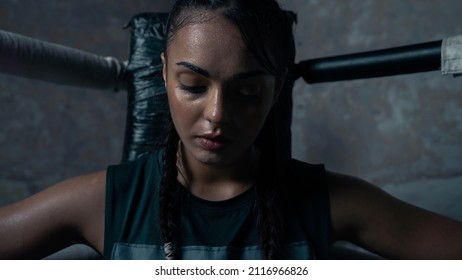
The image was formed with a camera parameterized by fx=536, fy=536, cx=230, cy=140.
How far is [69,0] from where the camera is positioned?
5.08 feet

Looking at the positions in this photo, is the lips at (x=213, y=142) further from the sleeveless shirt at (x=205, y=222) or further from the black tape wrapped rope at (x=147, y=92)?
the black tape wrapped rope at (x=147, y=92)

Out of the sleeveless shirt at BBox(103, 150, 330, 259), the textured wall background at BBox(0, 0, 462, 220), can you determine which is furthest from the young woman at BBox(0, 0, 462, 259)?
the textured wall background at BBox(0, 0, 462, 220)

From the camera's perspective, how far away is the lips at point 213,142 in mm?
656

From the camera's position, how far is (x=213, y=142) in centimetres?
66

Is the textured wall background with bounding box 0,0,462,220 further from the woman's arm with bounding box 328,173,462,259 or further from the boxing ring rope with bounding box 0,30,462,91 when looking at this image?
the woman's arm with bounding box 328,173,462,259

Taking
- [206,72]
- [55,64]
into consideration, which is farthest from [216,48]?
[55,64]

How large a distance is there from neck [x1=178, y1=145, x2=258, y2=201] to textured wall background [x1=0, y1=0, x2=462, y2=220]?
0.66 metres

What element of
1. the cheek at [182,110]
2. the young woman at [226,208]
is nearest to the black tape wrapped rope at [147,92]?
the young woman at [226,208]

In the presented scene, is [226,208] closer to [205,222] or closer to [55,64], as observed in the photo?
[205,222]

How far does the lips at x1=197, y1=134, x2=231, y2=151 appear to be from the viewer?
0.66m

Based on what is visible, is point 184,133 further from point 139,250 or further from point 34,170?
point 34,170

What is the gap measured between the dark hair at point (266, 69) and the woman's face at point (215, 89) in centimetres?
2

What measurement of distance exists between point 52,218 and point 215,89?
1.00ft
